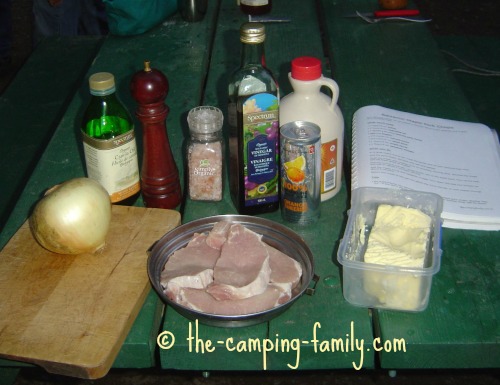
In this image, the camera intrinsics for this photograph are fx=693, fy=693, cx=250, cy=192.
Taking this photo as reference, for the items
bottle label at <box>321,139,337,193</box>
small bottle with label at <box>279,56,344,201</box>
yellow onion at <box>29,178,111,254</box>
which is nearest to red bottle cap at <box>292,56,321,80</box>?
small bottle with label at <box>279,56,344,201</box>

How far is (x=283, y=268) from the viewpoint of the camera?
3.37 ft

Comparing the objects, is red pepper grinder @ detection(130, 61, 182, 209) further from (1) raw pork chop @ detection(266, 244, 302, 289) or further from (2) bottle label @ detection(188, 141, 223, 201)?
(1) raw pork chop @ detection(266, 244, 302, 289)

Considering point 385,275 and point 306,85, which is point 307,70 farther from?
point 385,275

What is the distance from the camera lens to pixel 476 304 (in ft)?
3.34

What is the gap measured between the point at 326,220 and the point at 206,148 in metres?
0.24

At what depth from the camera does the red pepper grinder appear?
43.9 inches

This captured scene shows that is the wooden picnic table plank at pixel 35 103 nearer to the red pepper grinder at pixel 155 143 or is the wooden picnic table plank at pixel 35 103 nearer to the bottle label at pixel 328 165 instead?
the red pepper grinder at pixel 155 143

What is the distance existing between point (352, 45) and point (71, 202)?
3.78 ft

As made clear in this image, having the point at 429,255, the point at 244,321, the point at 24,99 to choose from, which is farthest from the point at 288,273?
the point at 24,99

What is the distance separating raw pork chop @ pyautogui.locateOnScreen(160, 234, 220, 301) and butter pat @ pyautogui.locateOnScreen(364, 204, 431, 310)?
0.23 metres

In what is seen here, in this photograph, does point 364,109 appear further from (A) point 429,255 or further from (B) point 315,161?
(A) point 429,255

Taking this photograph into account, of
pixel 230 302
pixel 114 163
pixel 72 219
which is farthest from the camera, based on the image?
pixel 114 163

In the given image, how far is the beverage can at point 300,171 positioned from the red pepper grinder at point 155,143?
203 mm

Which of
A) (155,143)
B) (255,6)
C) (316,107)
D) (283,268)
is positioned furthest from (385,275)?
(255,6)
